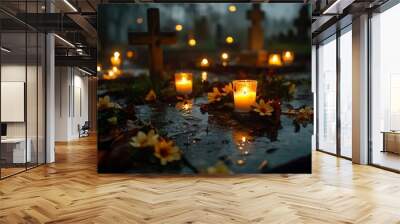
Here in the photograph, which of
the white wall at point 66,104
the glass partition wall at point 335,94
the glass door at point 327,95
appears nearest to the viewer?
the glass partition wall at point 335,94

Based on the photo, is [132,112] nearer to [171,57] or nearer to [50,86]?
[171,57]

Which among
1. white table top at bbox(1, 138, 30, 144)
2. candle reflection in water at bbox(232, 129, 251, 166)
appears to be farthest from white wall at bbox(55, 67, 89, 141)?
candle reflection in water at bbox(232, 129, 251, 166)

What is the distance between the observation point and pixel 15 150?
21.5 feet

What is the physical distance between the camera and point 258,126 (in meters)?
6.25

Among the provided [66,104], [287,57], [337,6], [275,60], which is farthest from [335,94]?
[66,104]

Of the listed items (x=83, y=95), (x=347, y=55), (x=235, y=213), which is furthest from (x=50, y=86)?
(x=83, y=95)

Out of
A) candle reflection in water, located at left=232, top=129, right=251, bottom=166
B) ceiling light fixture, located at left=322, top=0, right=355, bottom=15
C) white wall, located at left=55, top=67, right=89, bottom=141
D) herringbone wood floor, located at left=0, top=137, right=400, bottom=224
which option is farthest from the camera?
white wall, located at left=55, top=67, right=89, bottom=141

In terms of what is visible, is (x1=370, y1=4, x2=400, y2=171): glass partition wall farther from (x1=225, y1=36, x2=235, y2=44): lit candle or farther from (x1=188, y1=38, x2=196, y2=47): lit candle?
(x1=188, y1=38, x2=196, y2=47): lit candle

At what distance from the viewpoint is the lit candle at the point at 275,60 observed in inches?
247

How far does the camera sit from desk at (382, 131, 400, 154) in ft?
22.3


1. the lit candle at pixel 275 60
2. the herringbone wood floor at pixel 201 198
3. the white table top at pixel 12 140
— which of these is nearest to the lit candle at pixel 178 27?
the lit candle at pixel 275 60

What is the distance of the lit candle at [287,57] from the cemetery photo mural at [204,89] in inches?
1.0

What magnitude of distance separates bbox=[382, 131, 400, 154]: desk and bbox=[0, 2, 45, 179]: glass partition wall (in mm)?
6541

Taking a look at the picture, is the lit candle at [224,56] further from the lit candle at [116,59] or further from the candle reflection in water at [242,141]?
the lit candle at [116,59]
